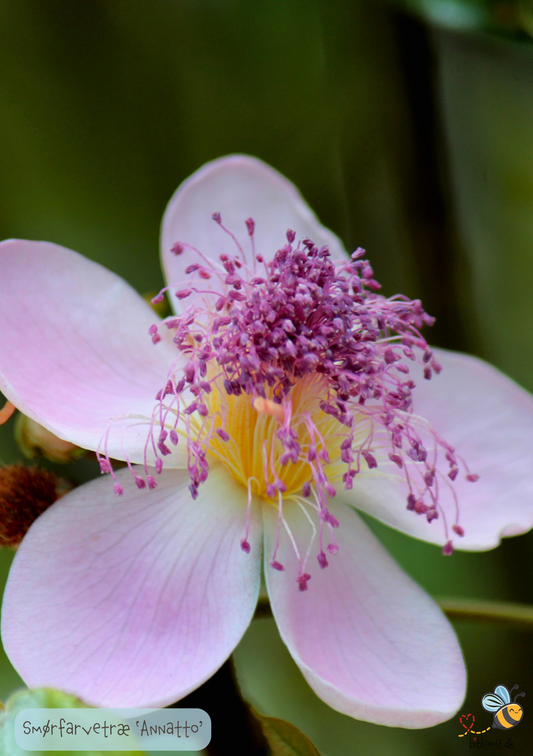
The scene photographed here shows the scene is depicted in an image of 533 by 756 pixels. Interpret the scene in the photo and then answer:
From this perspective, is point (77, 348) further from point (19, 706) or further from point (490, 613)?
point (490, 613)

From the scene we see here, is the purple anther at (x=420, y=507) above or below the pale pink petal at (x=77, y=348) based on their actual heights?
below

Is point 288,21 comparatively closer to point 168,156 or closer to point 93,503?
point 168,156

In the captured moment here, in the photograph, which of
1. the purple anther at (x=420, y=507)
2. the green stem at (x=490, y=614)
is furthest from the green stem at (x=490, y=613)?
the purple anther at (x=420, y=507)

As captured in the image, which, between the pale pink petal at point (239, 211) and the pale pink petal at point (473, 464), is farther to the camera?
the pale pink petal at point (239, 211)

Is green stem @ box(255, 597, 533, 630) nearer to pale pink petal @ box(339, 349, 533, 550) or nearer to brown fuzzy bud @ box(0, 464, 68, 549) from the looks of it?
pale pink petal @ box(339, 349, 533, 550)

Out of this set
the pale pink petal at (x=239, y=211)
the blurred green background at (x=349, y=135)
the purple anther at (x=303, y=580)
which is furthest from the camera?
the blurred green background at (x=349, y=135)

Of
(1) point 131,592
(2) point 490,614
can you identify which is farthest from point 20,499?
(2) point 490,614

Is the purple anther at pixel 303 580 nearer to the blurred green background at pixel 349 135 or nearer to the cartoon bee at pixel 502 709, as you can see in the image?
the cartoon bee at pixel 502 709
